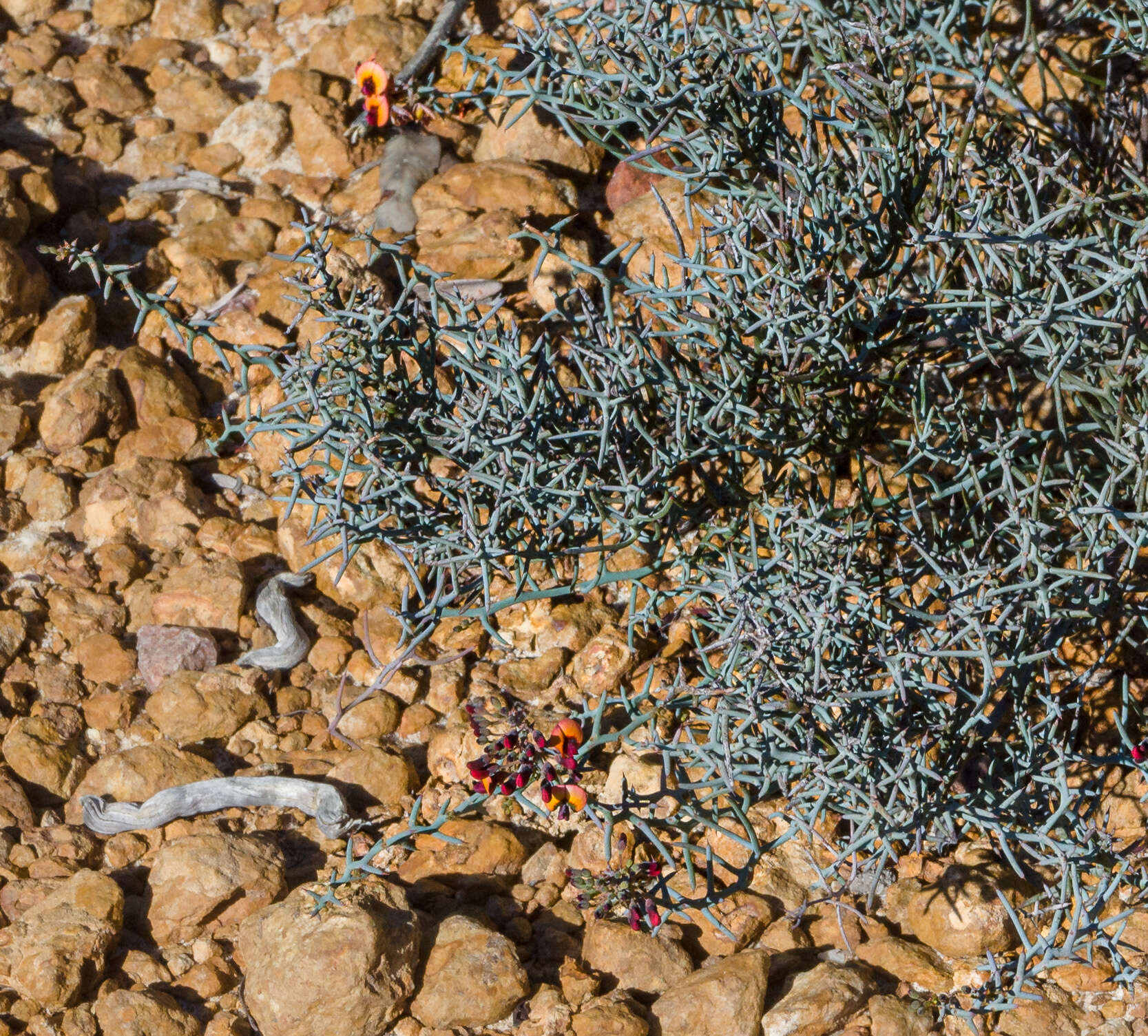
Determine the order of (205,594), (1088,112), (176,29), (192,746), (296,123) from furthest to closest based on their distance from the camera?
(176,29), (296,123), (1088,112), (205,594), (192,746)

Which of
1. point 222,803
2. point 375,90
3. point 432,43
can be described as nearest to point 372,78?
point 375,90

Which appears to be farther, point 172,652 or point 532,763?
point 172,652

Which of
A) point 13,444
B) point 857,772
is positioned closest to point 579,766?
point 857,772

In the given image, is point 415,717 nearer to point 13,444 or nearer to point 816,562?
point 816,562

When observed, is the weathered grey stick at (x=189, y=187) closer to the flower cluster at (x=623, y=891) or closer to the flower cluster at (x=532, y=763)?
the flower cluster at (x=532, y=763)

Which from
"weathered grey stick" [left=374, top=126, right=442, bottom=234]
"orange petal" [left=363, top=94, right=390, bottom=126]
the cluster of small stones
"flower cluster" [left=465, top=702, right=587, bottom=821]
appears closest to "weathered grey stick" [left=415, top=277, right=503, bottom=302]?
the cluster of small stones

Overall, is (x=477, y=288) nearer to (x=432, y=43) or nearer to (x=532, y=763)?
(x=432, y=43)
